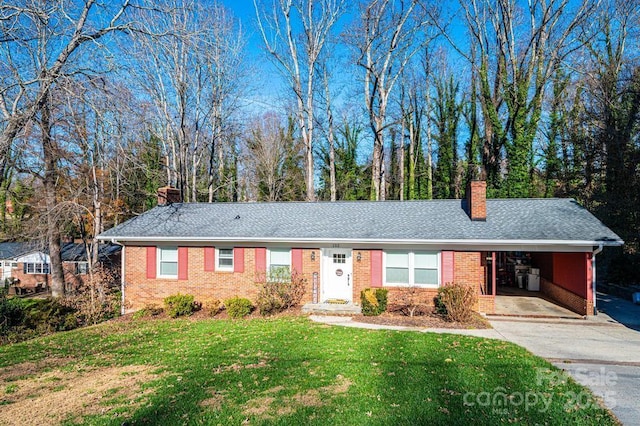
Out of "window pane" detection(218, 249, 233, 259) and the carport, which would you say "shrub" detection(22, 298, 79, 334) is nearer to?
"window pane" detection(218, 249, 233, 259)

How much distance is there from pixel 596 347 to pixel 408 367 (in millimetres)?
5093

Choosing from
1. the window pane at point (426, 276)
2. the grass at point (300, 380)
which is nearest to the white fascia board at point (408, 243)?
the window pane at point (426, 276)

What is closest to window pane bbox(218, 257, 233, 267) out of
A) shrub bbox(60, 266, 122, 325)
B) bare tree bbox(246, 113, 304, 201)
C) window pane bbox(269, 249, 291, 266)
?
window pane bbox(269, 249, 291, 266)

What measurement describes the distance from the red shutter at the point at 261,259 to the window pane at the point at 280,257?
0.23 metres

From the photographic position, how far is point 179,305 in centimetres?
1291

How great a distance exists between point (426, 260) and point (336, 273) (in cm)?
327

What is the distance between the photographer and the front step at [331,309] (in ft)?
40.1

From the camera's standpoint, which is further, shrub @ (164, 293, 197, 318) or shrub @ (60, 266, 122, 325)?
shrub @ (60, 266, 122, 325)

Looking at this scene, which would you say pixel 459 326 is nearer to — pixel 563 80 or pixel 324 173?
pixel 563 80

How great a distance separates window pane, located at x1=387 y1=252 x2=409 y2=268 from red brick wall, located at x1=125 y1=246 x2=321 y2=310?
2626mm

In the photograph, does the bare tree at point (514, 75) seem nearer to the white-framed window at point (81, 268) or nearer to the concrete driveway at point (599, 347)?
the concrete driveway at point (599, 347)

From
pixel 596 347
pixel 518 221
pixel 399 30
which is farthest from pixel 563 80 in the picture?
pixel 596 347

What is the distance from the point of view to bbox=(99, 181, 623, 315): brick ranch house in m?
12.0

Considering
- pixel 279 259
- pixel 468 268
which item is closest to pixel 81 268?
pixel 279 259
